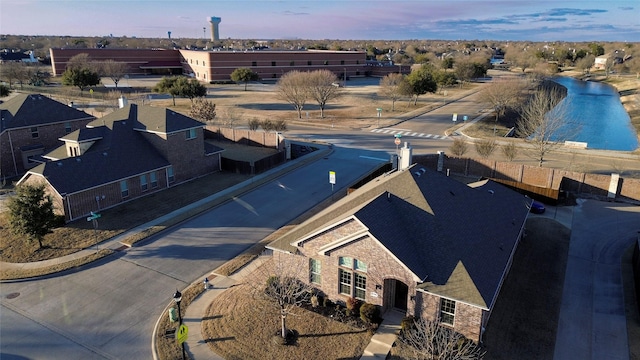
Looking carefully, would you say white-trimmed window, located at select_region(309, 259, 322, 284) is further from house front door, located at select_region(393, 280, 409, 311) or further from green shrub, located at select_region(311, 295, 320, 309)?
house front door, located at select_region(393, 280, 409, 311)

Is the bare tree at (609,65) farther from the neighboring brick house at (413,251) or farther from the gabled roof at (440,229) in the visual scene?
the neighboring brick house at (413,251)

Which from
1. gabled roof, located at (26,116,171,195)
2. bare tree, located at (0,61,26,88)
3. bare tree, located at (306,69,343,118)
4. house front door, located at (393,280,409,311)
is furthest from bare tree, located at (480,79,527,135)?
bare tree, located at (0,61,26,88)

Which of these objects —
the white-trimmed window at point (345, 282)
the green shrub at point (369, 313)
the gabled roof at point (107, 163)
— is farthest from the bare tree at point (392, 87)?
the green shrub at point (369, 313)

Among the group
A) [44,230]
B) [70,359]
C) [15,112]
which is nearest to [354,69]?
[15,112]

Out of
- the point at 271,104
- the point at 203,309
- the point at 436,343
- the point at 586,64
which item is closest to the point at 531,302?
the point at 436,343

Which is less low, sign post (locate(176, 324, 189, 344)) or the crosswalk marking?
the crosswalk marking

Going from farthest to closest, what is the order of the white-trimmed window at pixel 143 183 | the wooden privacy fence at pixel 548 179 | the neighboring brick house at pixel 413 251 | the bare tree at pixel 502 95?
the bare tree at pixel 502 95, the white-trimmed window at pixel 143 183, the wooden privacy fence at pixel 548 179, the neighboring brick house at pixel 413 251

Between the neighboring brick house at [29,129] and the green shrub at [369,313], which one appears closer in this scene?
the green shrub at [369,313]

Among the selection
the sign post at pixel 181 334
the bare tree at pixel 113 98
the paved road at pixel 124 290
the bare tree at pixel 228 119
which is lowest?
the paved road at pixel 124 290
